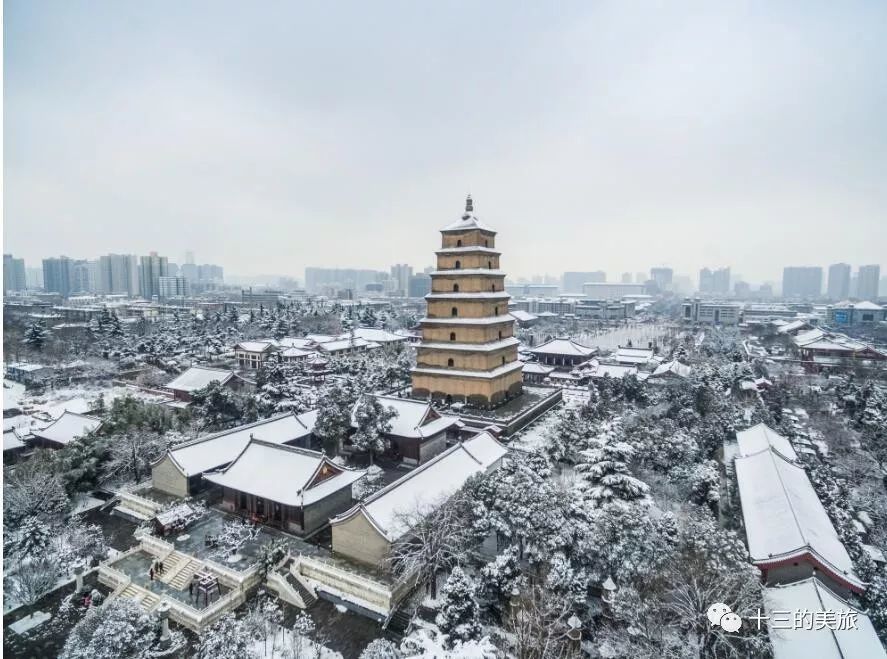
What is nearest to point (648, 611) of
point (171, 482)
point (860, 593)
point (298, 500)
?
point (860, 593)

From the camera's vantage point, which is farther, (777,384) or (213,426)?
(777,384)

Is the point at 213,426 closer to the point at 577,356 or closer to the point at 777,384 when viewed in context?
the point at 577,356

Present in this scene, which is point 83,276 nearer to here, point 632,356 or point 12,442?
point 12,442

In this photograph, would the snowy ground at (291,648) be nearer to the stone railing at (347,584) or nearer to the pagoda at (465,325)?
the stone railing at (347,584)

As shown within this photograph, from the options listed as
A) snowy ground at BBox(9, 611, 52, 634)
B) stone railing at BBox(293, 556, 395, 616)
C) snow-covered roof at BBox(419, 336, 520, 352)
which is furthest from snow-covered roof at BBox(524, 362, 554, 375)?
snowy ground at BBox(9, 611, 52, 634)

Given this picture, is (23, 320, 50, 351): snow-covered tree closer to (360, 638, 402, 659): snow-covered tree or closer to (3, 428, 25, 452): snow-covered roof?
(3, 428, 25, 452): snow-covered roof
